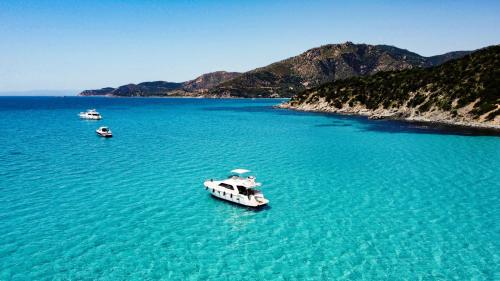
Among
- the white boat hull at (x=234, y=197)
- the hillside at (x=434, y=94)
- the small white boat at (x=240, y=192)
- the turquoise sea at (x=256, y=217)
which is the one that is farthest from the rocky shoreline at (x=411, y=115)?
the white boat hull at (x=234, y=197)

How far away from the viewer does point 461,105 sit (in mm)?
106125

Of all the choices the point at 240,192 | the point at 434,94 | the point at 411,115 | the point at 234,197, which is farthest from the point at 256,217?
the point at 434,94

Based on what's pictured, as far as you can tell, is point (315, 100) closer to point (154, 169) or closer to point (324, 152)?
point (324, 152)

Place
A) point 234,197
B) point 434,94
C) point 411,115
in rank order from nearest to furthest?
point 234,197 → point 434,94 → point 411,115

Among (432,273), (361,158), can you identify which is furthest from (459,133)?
(432,273)

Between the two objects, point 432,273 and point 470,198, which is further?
point 470,198

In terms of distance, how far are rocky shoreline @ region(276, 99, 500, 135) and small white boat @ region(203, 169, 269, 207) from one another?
7209 centimetres

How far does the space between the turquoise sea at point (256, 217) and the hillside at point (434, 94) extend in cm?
4653

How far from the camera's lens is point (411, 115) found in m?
120

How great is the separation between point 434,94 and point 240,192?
106014 millimetres

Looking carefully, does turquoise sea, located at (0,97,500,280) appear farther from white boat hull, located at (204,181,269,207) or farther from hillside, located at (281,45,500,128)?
hillside, located at (281,45,500,128)

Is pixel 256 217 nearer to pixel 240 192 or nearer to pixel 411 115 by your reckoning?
pixel 240 192

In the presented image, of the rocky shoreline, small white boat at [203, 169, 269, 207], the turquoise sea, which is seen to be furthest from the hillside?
small white boat at [203, 169, 269, 207]

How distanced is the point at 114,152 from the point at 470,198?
55.3m
